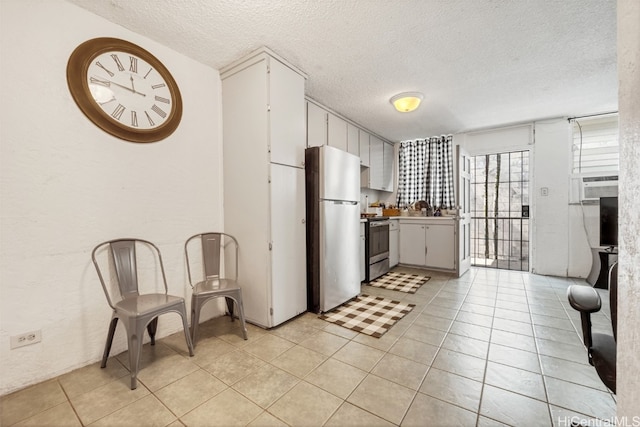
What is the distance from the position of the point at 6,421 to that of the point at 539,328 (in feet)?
12.4

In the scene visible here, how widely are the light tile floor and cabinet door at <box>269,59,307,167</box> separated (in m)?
1.63

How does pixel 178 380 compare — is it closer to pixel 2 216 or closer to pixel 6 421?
pixel 6 421

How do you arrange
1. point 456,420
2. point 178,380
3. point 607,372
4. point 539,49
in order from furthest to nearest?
point 539,49, point 178,380, point 456,420, point 607,372

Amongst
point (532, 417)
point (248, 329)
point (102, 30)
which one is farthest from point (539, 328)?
point (102, 30)

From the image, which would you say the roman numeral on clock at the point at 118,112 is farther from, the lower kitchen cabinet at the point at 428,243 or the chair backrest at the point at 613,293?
the lower kitchen cabinet at the point at 428,243

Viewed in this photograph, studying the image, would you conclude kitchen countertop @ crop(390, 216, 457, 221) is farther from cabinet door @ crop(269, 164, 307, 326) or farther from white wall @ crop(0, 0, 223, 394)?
white wall @ crop(0, 0, 223, 394)

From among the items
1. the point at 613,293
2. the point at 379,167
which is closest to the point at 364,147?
the point at 379,167

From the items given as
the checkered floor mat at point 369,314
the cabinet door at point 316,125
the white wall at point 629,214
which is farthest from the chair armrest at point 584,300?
the cabinet door at point 316,125

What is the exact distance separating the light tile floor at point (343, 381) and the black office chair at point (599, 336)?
0.46 meters

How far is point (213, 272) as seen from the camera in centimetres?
250

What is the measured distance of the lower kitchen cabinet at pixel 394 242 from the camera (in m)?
4.55

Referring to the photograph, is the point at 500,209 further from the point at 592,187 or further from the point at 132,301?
the point at 132,301

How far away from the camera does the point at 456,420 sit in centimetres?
133

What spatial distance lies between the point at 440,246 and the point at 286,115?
348 cm
